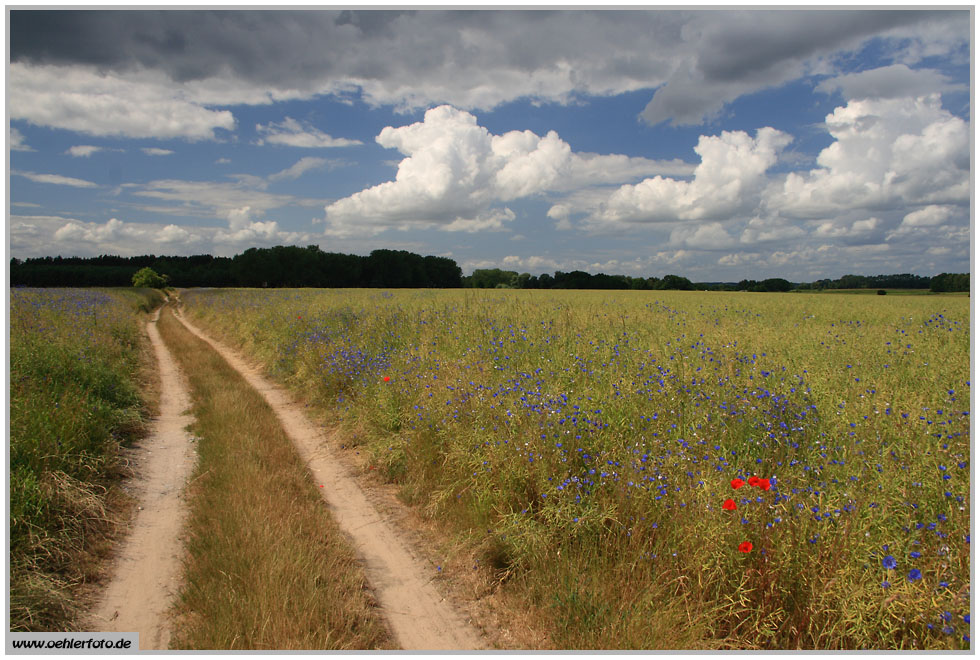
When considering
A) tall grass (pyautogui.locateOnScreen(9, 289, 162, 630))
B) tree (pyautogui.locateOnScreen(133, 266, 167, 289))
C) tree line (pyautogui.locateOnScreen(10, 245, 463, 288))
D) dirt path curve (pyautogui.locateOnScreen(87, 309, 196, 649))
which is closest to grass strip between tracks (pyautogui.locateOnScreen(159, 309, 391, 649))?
dirt path curve (pyautogui.locateOnScreen(87, 309, 196, 649))

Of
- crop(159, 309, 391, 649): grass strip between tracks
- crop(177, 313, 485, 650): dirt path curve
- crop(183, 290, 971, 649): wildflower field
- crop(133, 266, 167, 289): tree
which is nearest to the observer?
crop(183, 290, 971, 649): wildflower field

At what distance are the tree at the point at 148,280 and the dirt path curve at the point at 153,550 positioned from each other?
2989 inches

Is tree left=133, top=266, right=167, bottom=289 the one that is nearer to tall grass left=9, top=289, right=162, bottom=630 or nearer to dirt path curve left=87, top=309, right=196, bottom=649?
tall grass left=9, top=289, right=162, bottom=630

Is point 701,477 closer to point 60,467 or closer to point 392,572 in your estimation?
point 392,572

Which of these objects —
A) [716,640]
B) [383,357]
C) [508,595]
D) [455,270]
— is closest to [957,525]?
[716,640]

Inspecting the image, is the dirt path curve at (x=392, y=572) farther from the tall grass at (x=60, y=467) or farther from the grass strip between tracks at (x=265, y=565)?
the tall grass at (x=60, y=467)

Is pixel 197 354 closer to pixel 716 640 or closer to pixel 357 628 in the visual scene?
pixel 357 628

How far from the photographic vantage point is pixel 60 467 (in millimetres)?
4535

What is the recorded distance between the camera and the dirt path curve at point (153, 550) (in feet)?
10.5

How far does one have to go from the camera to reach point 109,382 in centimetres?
754

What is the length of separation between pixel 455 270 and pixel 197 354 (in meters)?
60.0

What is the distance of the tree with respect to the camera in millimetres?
68750

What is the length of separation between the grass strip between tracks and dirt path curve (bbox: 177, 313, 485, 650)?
0.45 feet

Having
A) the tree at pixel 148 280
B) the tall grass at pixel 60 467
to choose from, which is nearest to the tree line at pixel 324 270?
the tree at pixel 148 280
